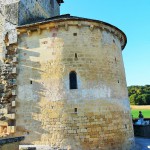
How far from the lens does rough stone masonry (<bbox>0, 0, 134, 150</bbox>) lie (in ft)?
30.7

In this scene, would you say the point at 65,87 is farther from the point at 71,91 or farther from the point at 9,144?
the point at 9,144

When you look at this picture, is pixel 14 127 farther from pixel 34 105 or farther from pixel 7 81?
pixel 7 81

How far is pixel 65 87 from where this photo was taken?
31.9ft

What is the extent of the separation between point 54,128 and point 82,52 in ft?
12.8

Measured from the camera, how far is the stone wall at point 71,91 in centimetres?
931

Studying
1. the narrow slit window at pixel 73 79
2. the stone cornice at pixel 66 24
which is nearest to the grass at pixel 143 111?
the stone cornice at pixel 66 24

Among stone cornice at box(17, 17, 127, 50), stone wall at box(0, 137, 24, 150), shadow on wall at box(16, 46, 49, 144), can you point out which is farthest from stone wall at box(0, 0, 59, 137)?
stone wall at box(0, 137, 24, 150)

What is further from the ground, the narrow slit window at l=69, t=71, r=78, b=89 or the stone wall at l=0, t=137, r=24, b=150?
the narrow slit window at l=69, t=71, r=78, b=89

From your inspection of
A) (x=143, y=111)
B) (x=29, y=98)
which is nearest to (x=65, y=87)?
(x=29, y=98)

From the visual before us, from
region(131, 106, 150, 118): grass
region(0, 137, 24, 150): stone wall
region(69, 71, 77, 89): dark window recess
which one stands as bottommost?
region(0, 137, 24, 150): stone wall

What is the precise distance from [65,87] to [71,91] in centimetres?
34

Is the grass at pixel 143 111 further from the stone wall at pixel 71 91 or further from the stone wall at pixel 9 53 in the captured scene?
the stone wall at pixel 9 53

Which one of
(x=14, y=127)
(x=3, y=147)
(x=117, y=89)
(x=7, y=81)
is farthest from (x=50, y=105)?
(x=3, y=147)

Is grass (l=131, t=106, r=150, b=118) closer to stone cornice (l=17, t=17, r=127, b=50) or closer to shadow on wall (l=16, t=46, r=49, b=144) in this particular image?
stone cornice (l=17, t=17, r=127, b=50)
